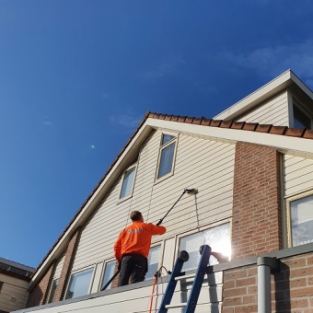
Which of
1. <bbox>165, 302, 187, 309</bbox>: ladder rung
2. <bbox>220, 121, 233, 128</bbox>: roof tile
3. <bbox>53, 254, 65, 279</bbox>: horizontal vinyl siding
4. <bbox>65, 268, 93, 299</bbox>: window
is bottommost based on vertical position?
<bbox>165, 302, 187, 309</bbox>: ladder rung

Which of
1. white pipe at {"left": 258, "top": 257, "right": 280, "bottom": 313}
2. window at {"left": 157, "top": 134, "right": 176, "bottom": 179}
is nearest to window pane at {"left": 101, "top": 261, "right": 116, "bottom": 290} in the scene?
window at {"left": 157, "top": 134, "right": 176, "bottom": 179}

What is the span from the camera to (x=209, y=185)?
23.4 ft

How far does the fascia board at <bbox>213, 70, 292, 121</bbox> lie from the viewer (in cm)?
774

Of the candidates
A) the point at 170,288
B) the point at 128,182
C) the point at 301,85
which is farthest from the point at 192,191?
the point at 170,288

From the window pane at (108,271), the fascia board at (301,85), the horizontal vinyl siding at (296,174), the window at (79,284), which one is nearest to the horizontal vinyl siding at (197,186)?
the horizontal vinyl siding at (296,174)

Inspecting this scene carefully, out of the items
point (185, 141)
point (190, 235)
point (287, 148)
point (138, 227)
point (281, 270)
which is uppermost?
point (185, 141)

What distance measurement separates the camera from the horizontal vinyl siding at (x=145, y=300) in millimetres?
3422

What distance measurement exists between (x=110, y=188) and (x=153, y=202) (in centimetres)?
267

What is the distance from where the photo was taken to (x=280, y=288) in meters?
2.83

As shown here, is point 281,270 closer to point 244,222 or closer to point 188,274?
point 188,274

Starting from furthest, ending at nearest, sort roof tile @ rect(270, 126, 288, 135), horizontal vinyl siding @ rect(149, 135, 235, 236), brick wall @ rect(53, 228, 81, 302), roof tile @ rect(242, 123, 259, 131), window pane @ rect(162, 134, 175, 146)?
brick wall @ rect(53, 228, 81, 302)
window pane @ rect(162, 134, 175, 146)
horizontal vinyl siding @ rect(149, 135, 235, 236)
roof tile @ rect(242, 123, 259, 131)
roof tile @ rect(270, 126, 288, 135)

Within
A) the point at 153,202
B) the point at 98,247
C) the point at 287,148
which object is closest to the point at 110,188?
the point at 98,247

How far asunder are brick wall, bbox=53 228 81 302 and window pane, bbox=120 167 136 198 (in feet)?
6.19

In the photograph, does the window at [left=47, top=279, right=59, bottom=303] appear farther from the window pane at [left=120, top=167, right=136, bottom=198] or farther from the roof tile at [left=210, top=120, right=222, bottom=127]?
the roof tile at [left=210, top=120, right=222, bottom=127]
